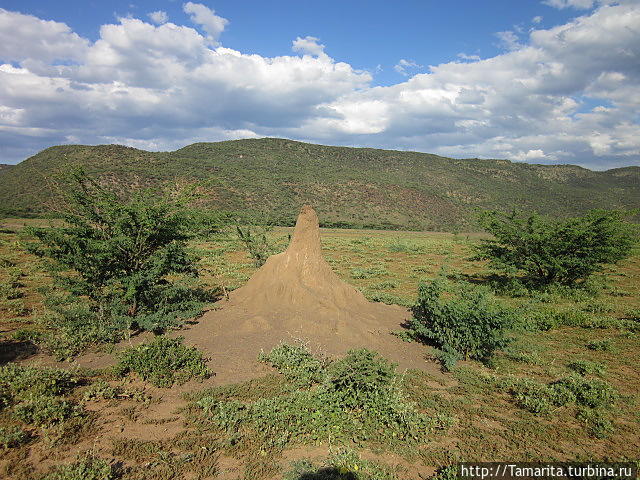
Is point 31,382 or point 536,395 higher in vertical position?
point 31,382

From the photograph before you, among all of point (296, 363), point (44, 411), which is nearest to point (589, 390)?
point (296, 363)

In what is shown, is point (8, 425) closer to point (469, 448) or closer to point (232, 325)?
point (232, 325)

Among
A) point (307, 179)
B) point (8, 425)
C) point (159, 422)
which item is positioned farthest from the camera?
point (307, 179)

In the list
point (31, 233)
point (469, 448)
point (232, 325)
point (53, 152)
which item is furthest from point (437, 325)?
point (53, 152)

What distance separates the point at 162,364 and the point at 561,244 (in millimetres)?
16487

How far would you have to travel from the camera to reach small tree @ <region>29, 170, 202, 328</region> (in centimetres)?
890

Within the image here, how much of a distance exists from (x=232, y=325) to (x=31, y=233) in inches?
207

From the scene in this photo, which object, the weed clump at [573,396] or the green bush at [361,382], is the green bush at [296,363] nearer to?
the green bush at [361,382]

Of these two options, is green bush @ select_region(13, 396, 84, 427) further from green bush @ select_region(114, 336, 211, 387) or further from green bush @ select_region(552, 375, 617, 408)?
green bush @ select_region(552, 375, 617, 408)

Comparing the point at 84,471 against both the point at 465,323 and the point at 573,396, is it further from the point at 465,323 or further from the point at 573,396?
the point at 573,396

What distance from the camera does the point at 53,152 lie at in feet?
224

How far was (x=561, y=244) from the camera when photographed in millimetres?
15820

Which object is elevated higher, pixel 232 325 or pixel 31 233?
pixel 31 233

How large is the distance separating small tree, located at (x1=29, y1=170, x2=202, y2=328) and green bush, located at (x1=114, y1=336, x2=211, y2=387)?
215 cm
